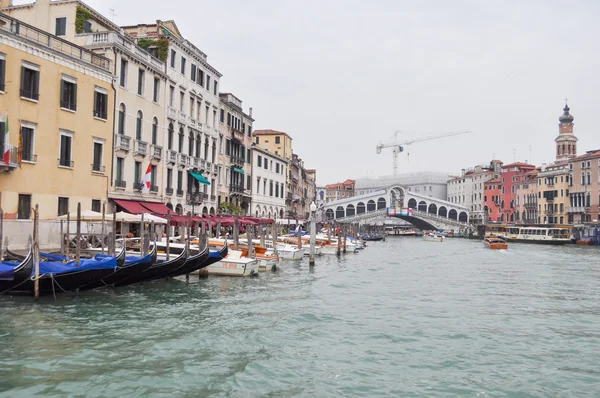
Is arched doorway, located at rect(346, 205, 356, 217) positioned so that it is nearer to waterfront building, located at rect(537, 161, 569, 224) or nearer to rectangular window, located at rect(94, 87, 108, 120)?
waterfront building, located at rect(537, 161, 569, 224)

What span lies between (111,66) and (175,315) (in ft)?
40.9

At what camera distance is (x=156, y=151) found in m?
23.0

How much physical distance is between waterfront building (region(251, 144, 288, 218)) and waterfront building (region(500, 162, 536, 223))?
1339 inches

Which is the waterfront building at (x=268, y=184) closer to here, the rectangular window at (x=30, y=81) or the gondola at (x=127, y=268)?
the rectangular window at (x=30, y=81)

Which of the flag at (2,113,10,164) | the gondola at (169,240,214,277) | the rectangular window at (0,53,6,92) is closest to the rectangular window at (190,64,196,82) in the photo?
the rectangular window at (0,53,6,92)

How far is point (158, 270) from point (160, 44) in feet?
42.2

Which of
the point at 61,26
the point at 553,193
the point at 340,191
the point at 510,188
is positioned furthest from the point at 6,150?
the point at 340,191

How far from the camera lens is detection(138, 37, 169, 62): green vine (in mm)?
23906

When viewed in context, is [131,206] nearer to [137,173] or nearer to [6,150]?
[137,173]

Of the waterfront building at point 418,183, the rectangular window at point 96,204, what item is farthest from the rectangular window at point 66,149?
the waterfront building at point 418,183

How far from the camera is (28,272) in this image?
36.1 ft

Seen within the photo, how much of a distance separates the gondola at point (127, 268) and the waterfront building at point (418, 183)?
260ft

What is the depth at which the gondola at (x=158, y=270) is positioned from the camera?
13664mm

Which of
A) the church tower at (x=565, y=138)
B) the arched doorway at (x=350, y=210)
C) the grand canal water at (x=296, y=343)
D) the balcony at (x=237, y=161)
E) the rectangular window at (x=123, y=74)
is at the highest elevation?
the church tower at (x=565, y=138)
